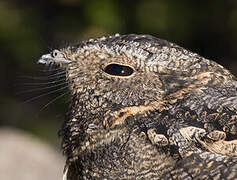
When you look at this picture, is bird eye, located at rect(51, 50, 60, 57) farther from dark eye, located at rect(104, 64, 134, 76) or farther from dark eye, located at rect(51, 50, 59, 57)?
dark eye, located at rect(104, 64, 134, 76)

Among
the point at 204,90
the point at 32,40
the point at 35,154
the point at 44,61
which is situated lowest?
the point at 35,154

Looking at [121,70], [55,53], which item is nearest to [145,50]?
[121,70]

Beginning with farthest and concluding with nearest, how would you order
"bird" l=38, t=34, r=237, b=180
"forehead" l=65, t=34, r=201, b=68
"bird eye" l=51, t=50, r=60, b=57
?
"bird eye" l=51, t=50, r=60, b=57, "forehead" l=65, t=34, r=201, b=68, "bird" l=38, t=34, r=237, b=180

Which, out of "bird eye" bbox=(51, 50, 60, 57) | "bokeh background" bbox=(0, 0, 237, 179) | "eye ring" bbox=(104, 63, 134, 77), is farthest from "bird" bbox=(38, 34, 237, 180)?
"bokeh background" bbox=(0, 0, 237, 179)

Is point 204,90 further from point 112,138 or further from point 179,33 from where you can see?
point 179,33

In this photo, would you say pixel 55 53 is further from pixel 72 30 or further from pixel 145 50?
pixel 72 30

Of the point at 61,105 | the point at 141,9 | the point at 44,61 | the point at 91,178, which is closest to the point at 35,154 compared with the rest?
the point at 61,105

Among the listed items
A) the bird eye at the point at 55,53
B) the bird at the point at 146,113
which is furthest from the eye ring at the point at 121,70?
the bird eye at the point at 55,53

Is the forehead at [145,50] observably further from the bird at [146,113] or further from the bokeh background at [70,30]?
the bokeh background at [70,30]
